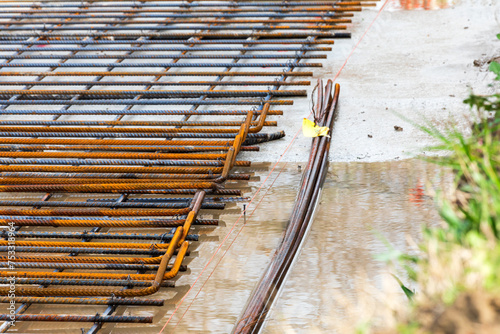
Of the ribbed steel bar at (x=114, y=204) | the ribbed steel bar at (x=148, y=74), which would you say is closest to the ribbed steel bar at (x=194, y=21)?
the ribbed steel bar at (x=148, y=74)

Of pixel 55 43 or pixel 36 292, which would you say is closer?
pixel 36 292

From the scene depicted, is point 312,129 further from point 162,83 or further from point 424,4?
point 424,4

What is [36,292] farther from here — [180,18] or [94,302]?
[180,18]

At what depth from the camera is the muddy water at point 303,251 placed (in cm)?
315

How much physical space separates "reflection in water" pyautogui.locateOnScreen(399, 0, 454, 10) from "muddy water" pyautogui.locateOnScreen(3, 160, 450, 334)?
11.5ft

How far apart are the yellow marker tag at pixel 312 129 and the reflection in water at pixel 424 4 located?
3.36 metres

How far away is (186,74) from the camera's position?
5.80 m

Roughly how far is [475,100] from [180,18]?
18.4 feet

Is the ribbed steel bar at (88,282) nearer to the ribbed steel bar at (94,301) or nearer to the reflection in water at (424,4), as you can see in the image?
the ribbed steel bar at (94,301)

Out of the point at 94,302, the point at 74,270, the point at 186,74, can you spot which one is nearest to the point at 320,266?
the point at 94,302

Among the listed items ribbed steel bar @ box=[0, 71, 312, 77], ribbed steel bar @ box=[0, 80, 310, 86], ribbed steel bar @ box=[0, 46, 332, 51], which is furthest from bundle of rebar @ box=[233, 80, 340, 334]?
ribbed steel bar @ box=[0, 46, 332, 51]

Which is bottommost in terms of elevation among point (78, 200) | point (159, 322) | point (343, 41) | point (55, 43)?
point (159, 322)

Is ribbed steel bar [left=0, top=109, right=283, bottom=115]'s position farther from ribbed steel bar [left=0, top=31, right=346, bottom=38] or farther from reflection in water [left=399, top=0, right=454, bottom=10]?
reflection in water [left=399, top=0, right=454, bottom=10]

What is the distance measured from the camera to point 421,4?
7.27 metres
